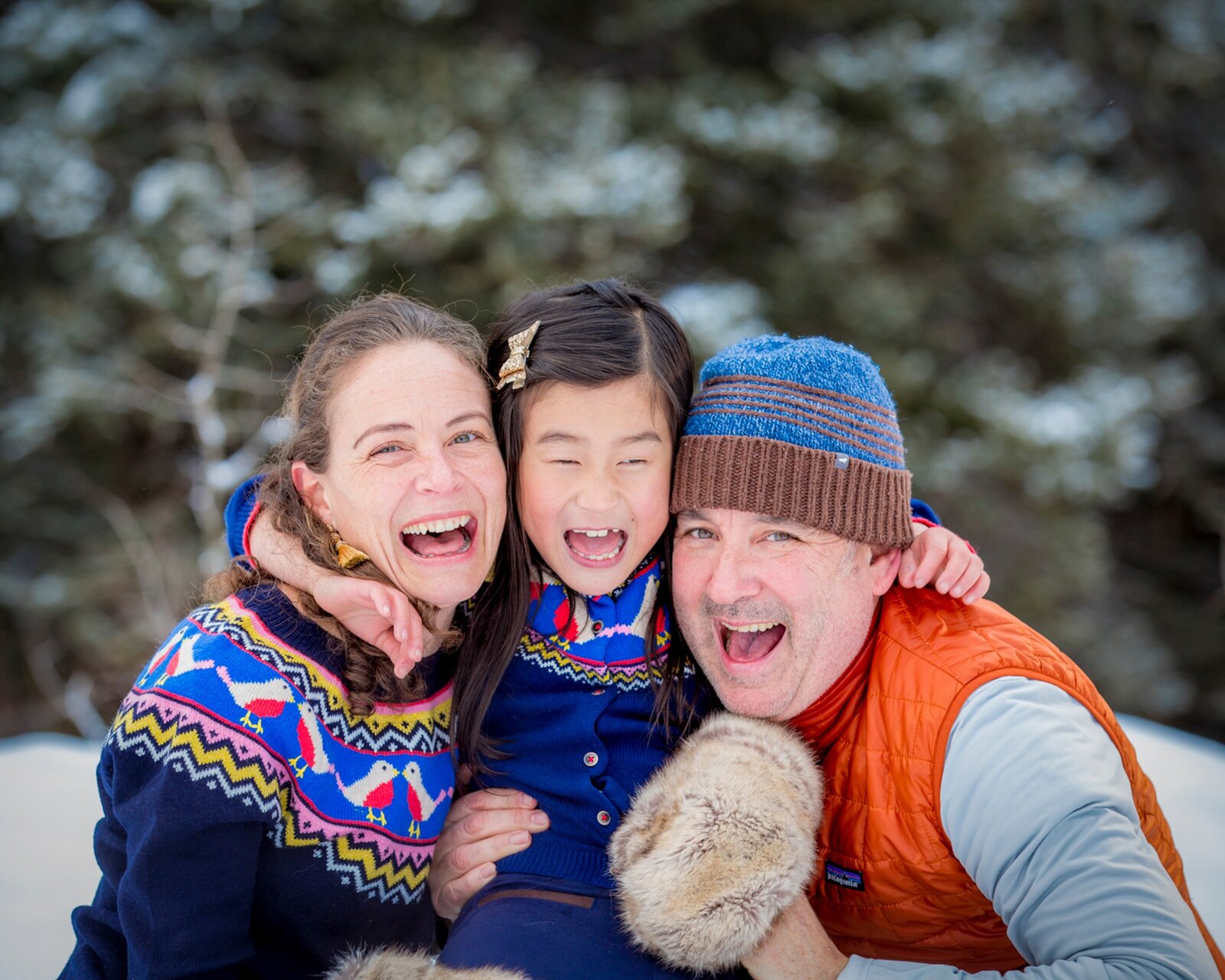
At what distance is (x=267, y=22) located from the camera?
22.7ft

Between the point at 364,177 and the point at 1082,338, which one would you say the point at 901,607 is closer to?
the point at 1082,338

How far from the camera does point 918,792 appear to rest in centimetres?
186

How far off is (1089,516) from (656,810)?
243 inches

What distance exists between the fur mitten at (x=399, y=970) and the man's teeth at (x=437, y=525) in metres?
0.85

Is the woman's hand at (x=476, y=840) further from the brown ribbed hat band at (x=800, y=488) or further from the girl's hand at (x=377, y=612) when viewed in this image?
the brown ribbed hat band at (x=800, y=488)

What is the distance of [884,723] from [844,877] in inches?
14.1

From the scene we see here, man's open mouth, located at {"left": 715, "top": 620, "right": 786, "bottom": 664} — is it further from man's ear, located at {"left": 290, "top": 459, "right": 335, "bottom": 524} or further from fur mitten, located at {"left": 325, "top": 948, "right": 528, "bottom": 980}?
man's ear, located at {"left": 290, "top": 459, "right": 335, "bottom": 524}

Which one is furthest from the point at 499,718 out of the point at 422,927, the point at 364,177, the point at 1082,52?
the point at 1082,52

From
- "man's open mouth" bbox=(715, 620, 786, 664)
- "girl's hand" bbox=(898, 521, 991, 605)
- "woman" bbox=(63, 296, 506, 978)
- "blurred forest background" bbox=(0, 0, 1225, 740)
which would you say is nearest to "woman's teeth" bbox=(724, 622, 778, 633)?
"man's open mouth" bbox=(715, 620, 786, 664)

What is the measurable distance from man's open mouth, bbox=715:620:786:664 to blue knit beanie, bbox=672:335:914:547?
29cm

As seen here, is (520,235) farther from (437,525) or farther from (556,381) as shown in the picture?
(437,525)

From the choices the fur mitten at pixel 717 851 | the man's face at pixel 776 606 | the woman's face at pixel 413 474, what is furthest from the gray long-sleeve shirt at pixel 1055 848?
the woman's face at pixel 413 474

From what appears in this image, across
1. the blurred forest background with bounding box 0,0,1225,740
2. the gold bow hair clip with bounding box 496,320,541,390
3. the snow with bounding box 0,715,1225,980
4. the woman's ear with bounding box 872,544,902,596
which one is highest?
the blurred forest background with bounding box 0,0,1225,740

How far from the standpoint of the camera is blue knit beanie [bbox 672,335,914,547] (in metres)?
2.09
